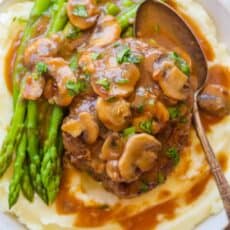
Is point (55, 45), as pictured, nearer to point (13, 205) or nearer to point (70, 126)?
point (70, 126)

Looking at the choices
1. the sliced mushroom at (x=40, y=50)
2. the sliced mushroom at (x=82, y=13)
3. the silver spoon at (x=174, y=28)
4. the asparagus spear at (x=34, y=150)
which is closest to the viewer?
the asparagus spear at (x=34, y=150)

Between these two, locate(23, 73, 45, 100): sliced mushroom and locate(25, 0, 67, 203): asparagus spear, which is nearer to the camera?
locate(23, 73, 45, 100): sliced mushroom

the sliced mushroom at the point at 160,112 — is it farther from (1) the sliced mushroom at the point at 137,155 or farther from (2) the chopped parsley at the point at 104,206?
(2) the chopped parsley at the point at 104,206

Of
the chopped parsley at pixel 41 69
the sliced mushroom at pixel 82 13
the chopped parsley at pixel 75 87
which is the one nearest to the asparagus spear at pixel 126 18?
the sliced mushroom at pixel 82 13

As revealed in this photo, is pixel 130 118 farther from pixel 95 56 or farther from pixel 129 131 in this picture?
pixel 95 56

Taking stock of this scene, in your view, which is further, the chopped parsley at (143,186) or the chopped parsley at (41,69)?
the chopped parsley at (41,69)

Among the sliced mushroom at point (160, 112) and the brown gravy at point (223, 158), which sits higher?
the sliced mushroom at point (160, 112)

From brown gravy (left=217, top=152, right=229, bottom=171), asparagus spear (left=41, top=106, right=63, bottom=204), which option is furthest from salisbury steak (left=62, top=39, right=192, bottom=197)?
brown gravy (left=217, top=152, right=229, bottom=171)

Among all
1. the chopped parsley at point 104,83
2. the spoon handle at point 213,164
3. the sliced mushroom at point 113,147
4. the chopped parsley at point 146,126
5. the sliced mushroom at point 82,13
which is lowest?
the spoon handle at point 213,164

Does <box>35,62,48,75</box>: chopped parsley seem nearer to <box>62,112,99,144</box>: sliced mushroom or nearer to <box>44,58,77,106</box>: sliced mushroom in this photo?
<box>44,58,77,106</box>: sliced mushroom
